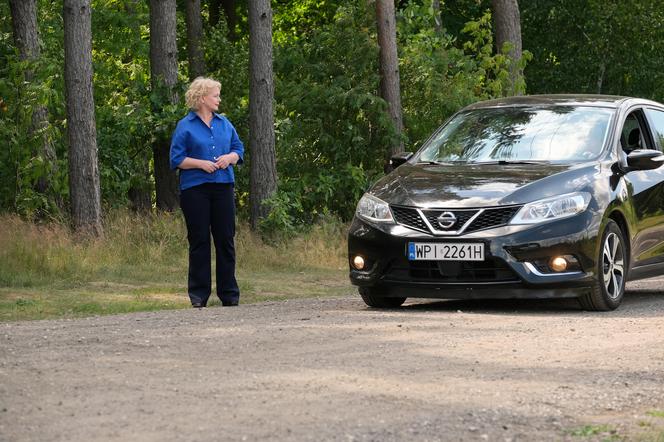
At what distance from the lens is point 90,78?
19.0m

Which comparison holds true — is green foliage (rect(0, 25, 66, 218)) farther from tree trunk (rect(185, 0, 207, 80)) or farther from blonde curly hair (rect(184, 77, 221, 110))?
tree trunk (rect(185, 0, 207, 80))

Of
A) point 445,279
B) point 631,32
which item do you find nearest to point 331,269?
point 445,279

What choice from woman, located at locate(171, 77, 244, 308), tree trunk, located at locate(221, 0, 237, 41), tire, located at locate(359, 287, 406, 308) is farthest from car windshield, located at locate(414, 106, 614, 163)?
tree trunk, located at locate(221, 0, 237, 41)

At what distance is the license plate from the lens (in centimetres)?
1100

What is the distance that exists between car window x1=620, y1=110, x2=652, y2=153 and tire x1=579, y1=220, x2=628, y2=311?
3.35ft

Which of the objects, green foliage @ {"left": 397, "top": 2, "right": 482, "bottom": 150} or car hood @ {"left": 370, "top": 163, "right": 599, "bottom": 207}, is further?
green foliage @ {"left": 397, "top": 2, "right": 482, "bottom": 150}

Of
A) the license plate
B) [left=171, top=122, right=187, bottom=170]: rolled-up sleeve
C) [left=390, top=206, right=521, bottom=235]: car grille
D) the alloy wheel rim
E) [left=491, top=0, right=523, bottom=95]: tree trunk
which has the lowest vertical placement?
the alloy wheel rim

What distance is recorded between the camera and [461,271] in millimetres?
11117

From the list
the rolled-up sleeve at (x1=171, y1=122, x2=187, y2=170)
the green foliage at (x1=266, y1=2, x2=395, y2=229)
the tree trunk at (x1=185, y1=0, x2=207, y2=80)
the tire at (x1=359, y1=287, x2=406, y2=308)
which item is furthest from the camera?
the tree trunk at (x1=185, y1=0, x2=207, y2=80)

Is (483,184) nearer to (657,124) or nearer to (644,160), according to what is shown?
(644,160)

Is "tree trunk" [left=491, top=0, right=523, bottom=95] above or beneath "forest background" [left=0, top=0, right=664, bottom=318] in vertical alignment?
above

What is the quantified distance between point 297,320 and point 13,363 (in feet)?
9.67

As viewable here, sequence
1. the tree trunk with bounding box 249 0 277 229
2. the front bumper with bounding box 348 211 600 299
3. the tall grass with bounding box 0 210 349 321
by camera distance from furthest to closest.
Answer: the tree trunk with bounding box 249 0 277 229
the tall grass with bounding box 0 210 349 321
the front bumper with bounding box 348 211 600 299

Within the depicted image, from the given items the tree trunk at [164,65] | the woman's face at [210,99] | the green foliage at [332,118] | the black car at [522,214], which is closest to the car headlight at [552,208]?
the black car at [522,214]
